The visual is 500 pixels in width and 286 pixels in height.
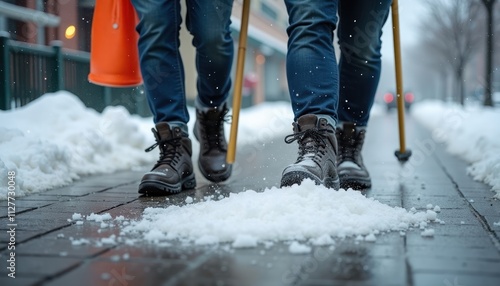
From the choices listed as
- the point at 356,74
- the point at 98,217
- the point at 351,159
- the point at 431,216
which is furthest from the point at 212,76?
the point at 431,216

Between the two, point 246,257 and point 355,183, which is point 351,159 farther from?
point 246,257

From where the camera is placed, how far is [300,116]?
9.18 ft

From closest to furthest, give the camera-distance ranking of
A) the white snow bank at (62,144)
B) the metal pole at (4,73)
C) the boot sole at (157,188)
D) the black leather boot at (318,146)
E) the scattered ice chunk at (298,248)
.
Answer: the scattered ice chunk at (298,248) < the black leather boot at (318,146) < the boot sole at (157,188) < the white snow bank at (62,144) < the metal pole at (4,73)

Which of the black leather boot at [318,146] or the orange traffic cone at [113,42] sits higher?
the orange traffic cone at [113,42]

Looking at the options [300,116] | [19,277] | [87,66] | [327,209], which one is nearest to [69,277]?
[19,277]

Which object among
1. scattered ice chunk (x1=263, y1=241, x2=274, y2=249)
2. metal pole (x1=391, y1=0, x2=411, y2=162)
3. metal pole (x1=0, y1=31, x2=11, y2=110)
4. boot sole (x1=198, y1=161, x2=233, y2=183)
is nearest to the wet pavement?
scattered ice chunk (x1=263, y1=241, x2=274, y2=249)

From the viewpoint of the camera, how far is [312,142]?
8.94 ft

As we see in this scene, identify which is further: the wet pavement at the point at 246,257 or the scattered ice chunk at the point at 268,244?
the scattered ice chunk at the point at 268,244

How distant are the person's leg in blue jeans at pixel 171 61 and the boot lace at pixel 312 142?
0.73 m

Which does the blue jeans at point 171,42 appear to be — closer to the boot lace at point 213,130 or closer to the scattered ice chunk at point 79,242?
the boot lace at point 213,130

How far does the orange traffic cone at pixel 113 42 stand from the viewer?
3453mm

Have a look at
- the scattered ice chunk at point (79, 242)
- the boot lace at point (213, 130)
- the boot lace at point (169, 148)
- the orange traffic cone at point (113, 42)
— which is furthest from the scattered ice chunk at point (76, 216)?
the boot lace at point (213, 130)

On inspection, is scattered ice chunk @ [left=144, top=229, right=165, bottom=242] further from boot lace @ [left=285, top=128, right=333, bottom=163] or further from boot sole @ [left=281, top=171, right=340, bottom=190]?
boot lace @ [left=285, top=128, right=333, bottom=163]

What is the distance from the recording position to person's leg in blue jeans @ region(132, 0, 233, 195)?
10.5ft
